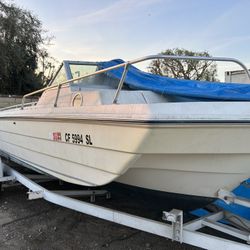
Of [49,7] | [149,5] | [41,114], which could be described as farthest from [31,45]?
[41,114]

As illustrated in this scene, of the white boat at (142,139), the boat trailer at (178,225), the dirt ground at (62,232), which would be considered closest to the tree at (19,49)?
the dirt ground at (62,232)

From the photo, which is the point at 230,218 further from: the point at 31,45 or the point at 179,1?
the point at 31,45

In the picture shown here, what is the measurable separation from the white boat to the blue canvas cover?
7 centimetres

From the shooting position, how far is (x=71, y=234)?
378 cm

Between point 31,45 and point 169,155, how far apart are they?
1831 centimetres

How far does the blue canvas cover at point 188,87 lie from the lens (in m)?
2.74

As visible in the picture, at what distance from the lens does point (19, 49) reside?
59.2 feet

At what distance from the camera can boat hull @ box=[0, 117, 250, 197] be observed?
2393mm

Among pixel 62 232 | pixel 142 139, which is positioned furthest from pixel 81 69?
pixel 142 139

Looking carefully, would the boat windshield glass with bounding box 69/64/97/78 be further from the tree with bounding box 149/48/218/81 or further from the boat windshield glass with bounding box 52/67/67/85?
the tree with bounding box 149/48/218/81

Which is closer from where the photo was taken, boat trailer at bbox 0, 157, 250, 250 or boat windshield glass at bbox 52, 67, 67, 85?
boat trailer at bbox 0, 157, 250, 250

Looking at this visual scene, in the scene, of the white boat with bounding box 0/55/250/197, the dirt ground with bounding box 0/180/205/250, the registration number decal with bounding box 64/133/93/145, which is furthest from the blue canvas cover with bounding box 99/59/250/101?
the dirt ground with bounding box 0/180/205/250

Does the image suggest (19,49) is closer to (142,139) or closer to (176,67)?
(176,67)

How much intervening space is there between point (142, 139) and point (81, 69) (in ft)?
6.87
